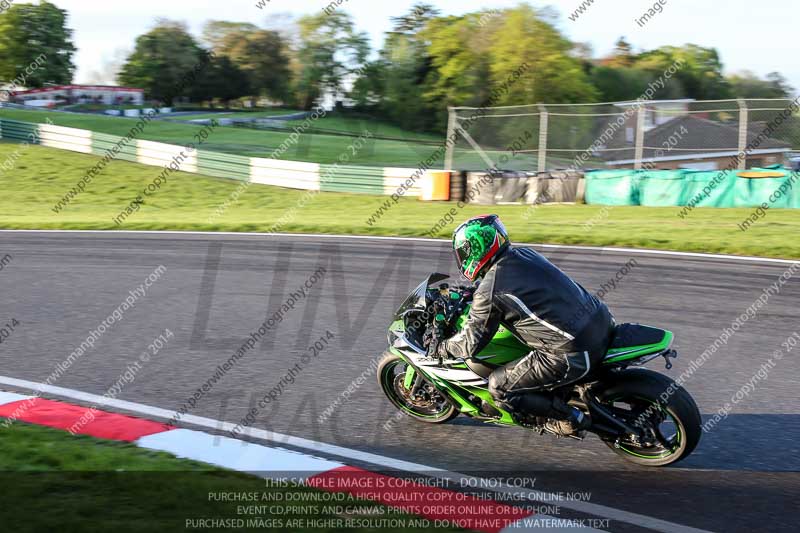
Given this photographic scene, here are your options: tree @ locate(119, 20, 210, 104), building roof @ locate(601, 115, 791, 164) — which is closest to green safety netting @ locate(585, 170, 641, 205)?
building roof @ locate(601, 115, 791, 164)

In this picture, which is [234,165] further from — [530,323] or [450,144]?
[530,323]

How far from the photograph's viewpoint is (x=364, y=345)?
8438 mm

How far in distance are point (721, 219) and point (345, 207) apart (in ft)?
34.7

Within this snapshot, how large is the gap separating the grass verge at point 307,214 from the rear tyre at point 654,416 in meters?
9.41

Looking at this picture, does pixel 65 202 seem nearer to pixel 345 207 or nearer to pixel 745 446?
pixel 345 207

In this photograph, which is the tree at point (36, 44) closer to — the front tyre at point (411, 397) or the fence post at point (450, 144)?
the fence post at point (450, 144)

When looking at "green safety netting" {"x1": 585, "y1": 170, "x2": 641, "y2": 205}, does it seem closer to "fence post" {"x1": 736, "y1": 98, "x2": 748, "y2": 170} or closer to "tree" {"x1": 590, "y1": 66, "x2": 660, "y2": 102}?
"fence post" {"x1": 736, "y1": 98, "x2": 748, "y2": 170}

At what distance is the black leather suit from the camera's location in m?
5.16

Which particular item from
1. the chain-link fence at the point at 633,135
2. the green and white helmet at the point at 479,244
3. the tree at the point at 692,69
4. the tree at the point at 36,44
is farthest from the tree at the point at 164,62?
the green and white helmet at the point at 479,244

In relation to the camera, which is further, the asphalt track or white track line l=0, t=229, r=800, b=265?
white track line l=0, t=229, r=800, b=265

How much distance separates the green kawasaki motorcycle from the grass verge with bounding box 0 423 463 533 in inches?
58.2

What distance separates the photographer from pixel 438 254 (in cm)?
1380

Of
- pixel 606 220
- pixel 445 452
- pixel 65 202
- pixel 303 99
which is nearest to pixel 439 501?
pixel 445 452

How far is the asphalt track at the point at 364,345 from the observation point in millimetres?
5195
